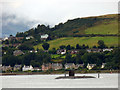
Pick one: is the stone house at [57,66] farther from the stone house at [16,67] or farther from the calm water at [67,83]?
the calm water at [67,83]

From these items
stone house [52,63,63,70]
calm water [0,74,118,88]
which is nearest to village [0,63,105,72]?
stone house [52,63,63,70]

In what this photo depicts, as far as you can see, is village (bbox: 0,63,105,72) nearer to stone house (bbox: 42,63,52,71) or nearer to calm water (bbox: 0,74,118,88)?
stone house (bbox: 42,63,52,71)

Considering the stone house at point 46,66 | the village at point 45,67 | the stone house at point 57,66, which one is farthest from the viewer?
the stone house at point 46,66

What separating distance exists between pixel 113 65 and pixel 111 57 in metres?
20.3

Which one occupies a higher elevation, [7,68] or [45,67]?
[45,67]

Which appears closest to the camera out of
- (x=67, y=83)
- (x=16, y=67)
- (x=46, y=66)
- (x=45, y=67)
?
(x=67, y=83)

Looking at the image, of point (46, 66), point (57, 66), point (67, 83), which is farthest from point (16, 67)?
point (67, 83)

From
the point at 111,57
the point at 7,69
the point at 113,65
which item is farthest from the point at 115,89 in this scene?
the point at 7,69

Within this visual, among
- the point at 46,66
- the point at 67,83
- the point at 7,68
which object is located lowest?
the point at 67,83

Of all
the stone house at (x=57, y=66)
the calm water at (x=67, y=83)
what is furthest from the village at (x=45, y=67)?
the calm water at (x=67, y=83)

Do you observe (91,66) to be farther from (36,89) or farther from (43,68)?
(36,89)

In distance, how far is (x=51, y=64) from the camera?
7421 inches

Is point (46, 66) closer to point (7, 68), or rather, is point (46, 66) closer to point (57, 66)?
point (57, 66)

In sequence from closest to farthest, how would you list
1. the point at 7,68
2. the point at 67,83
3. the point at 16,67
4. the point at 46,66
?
the point at 67,83, the point at 46,66, the point at 16,67, the point at 7,68
